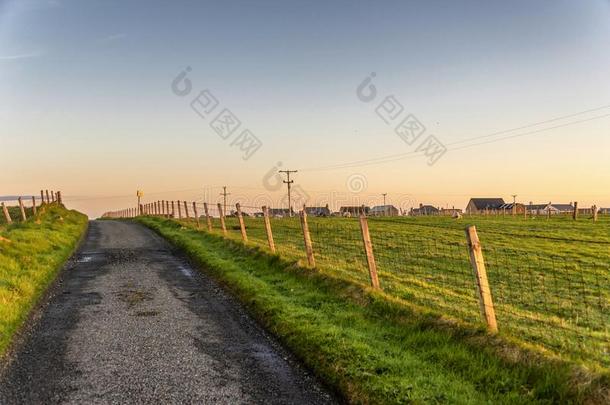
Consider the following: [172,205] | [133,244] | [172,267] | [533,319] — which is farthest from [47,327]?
[172,205]

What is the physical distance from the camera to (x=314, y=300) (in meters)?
11.3

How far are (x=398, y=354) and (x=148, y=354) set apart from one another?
385 cm

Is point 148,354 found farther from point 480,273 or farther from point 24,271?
point 24,271

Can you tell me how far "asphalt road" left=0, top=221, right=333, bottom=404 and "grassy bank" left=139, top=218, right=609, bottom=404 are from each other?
18.9 inches

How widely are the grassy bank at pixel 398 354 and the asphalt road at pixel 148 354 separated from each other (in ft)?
1.58

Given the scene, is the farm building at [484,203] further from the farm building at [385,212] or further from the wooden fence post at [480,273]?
the wooden fence post at [480,273]

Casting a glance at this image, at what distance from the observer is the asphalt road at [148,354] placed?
640 cm

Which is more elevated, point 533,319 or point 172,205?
point 172,205

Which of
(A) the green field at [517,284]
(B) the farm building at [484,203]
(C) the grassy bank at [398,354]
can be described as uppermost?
(C) the grassy bank at [398,354]

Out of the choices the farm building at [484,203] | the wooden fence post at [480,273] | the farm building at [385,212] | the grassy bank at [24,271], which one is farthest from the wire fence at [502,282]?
the farm building at [484,203]

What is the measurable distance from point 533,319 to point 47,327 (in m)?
9.89

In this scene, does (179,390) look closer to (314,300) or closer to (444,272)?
(314,300)

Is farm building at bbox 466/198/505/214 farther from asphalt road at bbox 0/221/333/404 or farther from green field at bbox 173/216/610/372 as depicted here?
asphalt road at bbox 0/221/333/404

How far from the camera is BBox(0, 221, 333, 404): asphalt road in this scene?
21.0 ft
